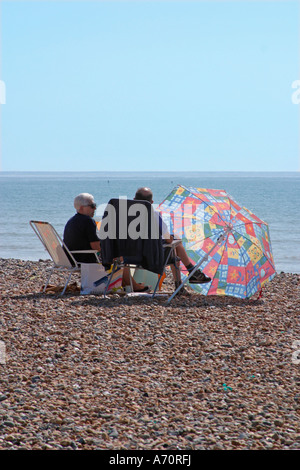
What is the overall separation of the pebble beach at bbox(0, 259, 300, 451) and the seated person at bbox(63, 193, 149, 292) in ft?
1.75

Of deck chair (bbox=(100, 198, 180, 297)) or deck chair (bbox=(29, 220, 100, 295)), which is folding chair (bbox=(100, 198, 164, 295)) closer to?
deck chair (bbox=(100, 198, 180, 297))

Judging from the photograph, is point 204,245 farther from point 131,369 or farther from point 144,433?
point 144,433

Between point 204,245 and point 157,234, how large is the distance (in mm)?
920

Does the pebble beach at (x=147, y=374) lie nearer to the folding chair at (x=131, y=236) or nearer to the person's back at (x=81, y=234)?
the folding chair at (x=131, y=236)

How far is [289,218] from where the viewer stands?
29953 millimetres

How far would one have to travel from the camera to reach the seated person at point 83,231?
7609 mm

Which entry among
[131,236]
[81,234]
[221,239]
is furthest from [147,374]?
[81,234]

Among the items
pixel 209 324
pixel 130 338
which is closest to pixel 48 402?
pixel 130 338

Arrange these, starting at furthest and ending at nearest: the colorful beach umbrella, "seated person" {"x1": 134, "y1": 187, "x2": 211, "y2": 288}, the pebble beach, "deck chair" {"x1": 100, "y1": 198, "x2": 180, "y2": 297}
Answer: the colorful beach umbrella < "seated person" {"x1": 134, "y1": 187, "x2": 211, "y2": 288} < "deck chair" {"x1": 100, "y1": 198, "x2": 180, "y2": 297} < the pebble beach

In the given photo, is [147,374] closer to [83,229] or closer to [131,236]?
[131,236]

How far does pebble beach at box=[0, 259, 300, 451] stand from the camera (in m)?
3.71

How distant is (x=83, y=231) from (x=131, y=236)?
0.74 metres

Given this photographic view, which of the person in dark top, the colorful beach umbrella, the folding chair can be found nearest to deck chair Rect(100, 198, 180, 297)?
the folding chair

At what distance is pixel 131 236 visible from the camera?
23.4ft
